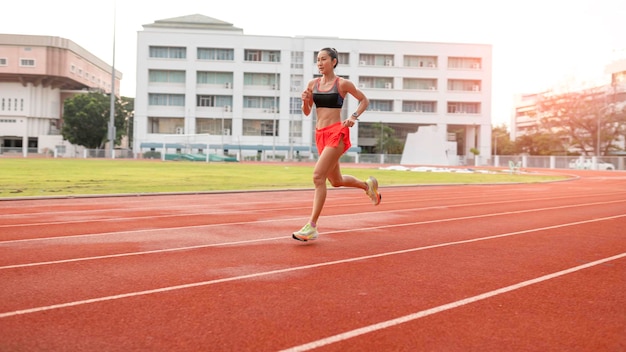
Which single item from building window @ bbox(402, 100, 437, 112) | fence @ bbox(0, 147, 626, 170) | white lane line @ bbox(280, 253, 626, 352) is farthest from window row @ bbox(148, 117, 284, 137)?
white lane line @ bbox(280, 253, 626, 352)

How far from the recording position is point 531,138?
82.1 meters

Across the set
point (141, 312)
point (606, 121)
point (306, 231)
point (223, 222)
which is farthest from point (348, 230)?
point (606, 121)

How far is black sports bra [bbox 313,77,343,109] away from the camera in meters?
6.37

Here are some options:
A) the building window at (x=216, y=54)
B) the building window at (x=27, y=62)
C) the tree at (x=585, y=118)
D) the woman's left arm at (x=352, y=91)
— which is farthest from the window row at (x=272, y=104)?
the woman's left arm at (x=352, y=91)

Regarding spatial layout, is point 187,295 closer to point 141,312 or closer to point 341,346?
point 141,312

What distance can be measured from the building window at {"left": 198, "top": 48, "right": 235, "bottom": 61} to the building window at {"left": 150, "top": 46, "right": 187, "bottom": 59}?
2.31m

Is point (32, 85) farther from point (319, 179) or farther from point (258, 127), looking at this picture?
point (319, 179)

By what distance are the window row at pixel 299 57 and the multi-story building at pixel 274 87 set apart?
139mm

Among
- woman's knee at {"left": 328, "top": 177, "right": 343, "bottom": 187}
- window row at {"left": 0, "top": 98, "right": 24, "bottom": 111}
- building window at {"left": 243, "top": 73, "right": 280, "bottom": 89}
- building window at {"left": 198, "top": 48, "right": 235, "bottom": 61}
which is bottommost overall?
woman's knee at {"left": 328, "top": 177, "right": 343, "bottom": 187}

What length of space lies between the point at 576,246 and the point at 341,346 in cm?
456

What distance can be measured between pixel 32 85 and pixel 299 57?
4131 centimetres

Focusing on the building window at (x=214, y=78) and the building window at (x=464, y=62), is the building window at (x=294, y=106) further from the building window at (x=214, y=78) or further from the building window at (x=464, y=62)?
the building window at (x=464, y=62)

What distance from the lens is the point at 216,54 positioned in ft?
248

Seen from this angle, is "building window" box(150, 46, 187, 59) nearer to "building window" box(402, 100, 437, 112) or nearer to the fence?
the fence
